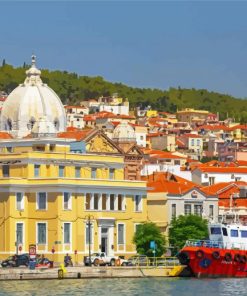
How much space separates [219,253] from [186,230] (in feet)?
45.2

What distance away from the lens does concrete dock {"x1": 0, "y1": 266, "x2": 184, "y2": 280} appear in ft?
278

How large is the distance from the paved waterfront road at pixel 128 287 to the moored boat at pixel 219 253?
93.4 inches

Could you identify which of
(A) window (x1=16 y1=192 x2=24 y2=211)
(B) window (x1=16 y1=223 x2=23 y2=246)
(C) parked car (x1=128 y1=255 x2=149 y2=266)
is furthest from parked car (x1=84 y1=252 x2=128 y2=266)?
(A) window (x1=16 y1=192 x2=24 y2=211)

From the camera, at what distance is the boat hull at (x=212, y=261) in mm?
89812

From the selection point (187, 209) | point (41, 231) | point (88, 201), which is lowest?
point (41, 231)

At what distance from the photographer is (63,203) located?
10081cm

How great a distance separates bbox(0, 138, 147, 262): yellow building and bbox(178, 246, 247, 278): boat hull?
12063 millimetres

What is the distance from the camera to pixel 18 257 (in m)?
92.8

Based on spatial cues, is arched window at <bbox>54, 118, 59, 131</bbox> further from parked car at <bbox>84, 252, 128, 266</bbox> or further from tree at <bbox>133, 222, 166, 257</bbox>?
parked car at <bbox>84, 252, 128, 266</bbox>

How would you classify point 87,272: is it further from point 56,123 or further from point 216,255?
point 56,123

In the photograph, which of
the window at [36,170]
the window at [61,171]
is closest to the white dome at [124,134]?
the window at [61,171]

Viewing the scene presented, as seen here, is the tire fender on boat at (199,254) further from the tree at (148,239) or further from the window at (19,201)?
the window at (19,201)

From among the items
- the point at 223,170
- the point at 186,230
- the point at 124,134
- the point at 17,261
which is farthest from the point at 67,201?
the point at 223,170

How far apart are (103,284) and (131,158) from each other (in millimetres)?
47520
